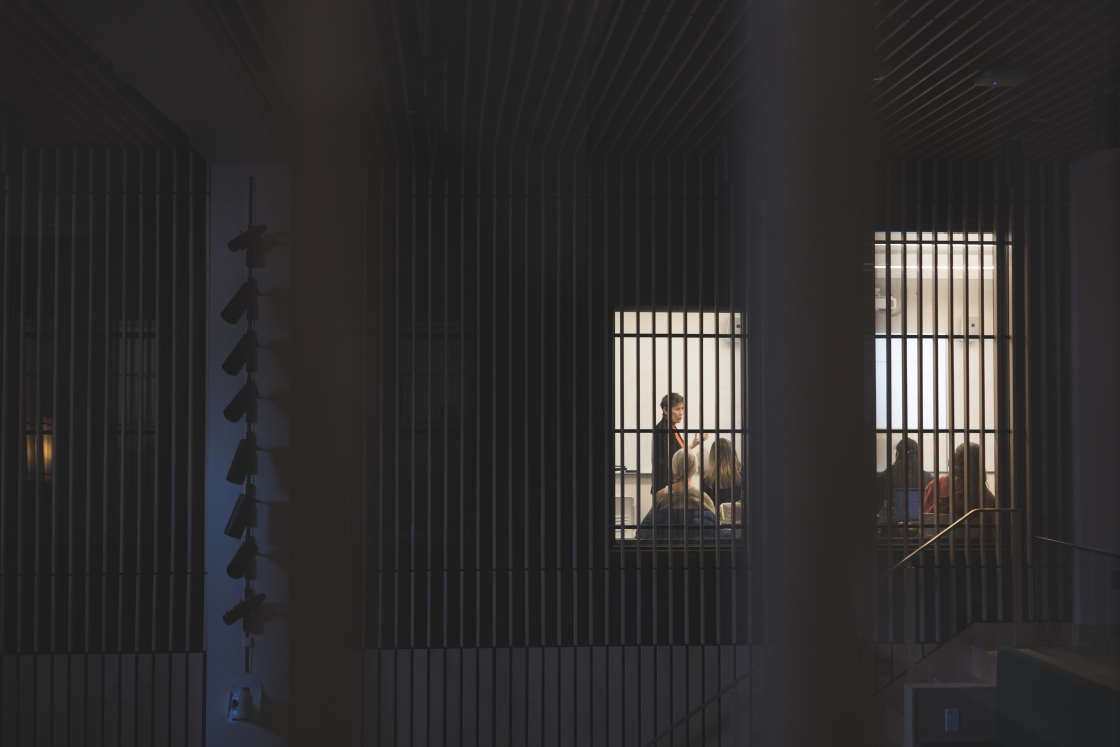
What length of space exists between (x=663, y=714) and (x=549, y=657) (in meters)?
0.72

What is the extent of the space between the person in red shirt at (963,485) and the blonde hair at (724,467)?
1203 mm

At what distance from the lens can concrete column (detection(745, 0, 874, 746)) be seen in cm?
49

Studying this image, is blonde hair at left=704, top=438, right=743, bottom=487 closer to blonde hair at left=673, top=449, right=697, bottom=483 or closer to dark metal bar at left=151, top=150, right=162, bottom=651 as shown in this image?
blonde hair at left=673, top=449, right=697, bottom=483

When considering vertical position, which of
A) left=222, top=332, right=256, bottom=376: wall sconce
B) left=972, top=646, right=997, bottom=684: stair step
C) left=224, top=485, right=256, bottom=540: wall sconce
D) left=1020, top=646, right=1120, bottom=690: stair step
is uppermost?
left=222, top=332, right=256, bottom=376: wall sconce

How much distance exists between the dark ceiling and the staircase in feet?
7.11

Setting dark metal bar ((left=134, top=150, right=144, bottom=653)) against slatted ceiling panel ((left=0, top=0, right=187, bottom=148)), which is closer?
slatted ceiling panel ((left=0, top=0, right=187, bottom=148))

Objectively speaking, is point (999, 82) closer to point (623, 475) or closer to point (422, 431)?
point (623, 475)

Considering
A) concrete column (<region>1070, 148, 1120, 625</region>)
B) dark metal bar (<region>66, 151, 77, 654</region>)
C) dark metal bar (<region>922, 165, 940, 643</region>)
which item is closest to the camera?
A: dark metal bar (<region>66, 151, 77, 654</region>)

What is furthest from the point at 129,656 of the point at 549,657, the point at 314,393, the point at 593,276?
the point at 314,393

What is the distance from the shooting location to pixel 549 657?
165 inches

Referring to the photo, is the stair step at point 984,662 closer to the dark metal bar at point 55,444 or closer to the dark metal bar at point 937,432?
the dark metal bar at point 937,432

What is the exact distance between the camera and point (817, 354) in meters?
0.49

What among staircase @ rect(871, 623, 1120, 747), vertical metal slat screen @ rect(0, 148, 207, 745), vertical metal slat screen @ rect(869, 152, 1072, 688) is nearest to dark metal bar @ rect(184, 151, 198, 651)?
vertical metal slat screen @ rect(0, 148, 207, 745)

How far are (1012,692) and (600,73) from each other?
10.5ft
